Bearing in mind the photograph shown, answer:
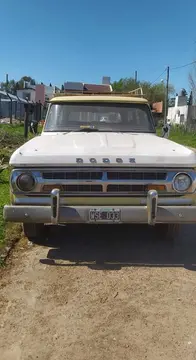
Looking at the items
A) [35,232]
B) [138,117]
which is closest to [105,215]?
[35,232]

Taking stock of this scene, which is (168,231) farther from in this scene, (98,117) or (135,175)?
(98,117)

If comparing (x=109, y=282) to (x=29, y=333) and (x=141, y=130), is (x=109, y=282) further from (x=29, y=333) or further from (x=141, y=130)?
(x=141, y=130)

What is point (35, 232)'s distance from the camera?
17.3ft

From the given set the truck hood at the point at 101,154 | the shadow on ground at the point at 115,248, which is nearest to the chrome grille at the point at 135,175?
the truck hood at the point at 101,154

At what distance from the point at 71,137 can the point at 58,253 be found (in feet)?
4.96

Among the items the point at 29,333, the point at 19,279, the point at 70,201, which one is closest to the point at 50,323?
the point at 29,333

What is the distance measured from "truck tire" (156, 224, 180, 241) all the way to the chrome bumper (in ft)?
2.47

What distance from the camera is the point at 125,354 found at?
3027mm

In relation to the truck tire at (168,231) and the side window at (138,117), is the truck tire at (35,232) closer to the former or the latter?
the truck tire at (168,231)

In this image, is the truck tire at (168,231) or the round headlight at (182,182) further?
the truck tire at (168,231)

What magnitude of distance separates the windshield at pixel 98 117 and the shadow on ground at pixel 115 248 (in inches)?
56.6

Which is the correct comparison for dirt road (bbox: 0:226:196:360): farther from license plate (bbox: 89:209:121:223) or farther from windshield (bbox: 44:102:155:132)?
windshield (bbox: 44:102:155:132)

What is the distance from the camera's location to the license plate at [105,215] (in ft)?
14.9

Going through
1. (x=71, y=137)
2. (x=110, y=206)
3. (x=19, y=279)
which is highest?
(x=71, y=137)
